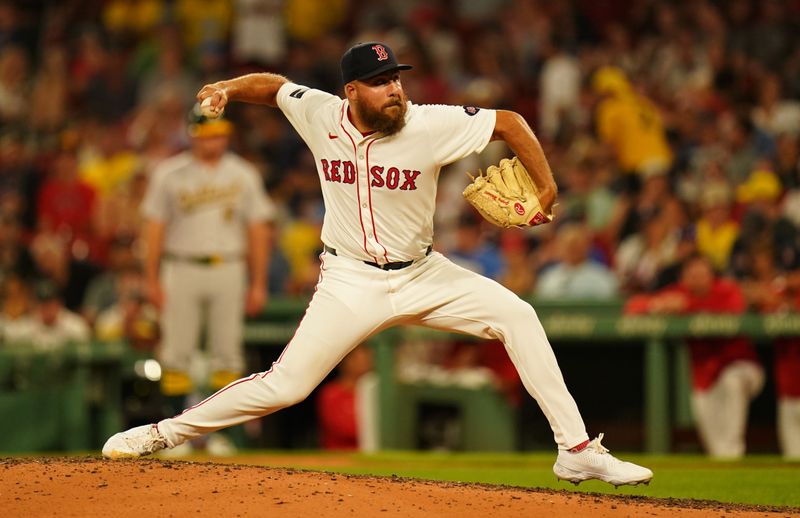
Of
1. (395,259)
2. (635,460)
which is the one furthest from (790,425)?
(395,259)

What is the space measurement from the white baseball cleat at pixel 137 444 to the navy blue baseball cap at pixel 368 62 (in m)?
1.72

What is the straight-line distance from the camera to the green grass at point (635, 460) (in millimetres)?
6621

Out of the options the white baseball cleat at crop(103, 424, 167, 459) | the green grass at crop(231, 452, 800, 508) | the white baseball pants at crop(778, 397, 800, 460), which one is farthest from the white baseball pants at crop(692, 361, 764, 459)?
the white baseball cleat at crop(103, 424, 167, 459)

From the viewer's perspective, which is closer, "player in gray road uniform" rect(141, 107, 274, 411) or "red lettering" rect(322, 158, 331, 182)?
"red lettering" rect(322, 158, 331, 182)

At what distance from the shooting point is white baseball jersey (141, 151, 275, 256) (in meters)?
9.41

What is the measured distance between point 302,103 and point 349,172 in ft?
1.35

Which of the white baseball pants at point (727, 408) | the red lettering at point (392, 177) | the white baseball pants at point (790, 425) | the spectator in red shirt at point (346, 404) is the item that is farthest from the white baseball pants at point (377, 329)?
the spectator in red shirt at point (346, 404)

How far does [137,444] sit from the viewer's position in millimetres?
5680

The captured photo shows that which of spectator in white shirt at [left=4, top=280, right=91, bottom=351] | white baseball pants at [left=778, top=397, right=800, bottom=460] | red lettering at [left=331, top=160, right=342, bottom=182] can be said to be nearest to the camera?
red lettering at [left=331, top=160, right=342, bottom=182]

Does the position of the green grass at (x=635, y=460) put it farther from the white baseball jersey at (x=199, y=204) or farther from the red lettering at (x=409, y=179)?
the red lettering at (x=409, y=179)

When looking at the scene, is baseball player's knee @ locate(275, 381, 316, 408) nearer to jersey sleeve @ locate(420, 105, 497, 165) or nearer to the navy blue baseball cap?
jersey sleeve @ locate(420, 105, 497, 165)

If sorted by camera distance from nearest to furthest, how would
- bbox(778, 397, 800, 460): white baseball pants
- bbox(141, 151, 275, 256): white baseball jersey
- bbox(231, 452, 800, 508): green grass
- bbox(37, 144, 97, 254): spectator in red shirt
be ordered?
bbox(231, 452, 800, 508): green grass
bbox(778, 397, 800, 460): white baseball pants
bbox(141, 151, 275, 256): white baseball jersey
bbox(37, 144, 97, 254): spectator in red shirt

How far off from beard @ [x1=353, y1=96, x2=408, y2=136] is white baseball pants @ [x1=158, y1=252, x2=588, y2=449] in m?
0.59

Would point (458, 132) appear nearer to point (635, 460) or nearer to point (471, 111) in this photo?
point (471, 111)
